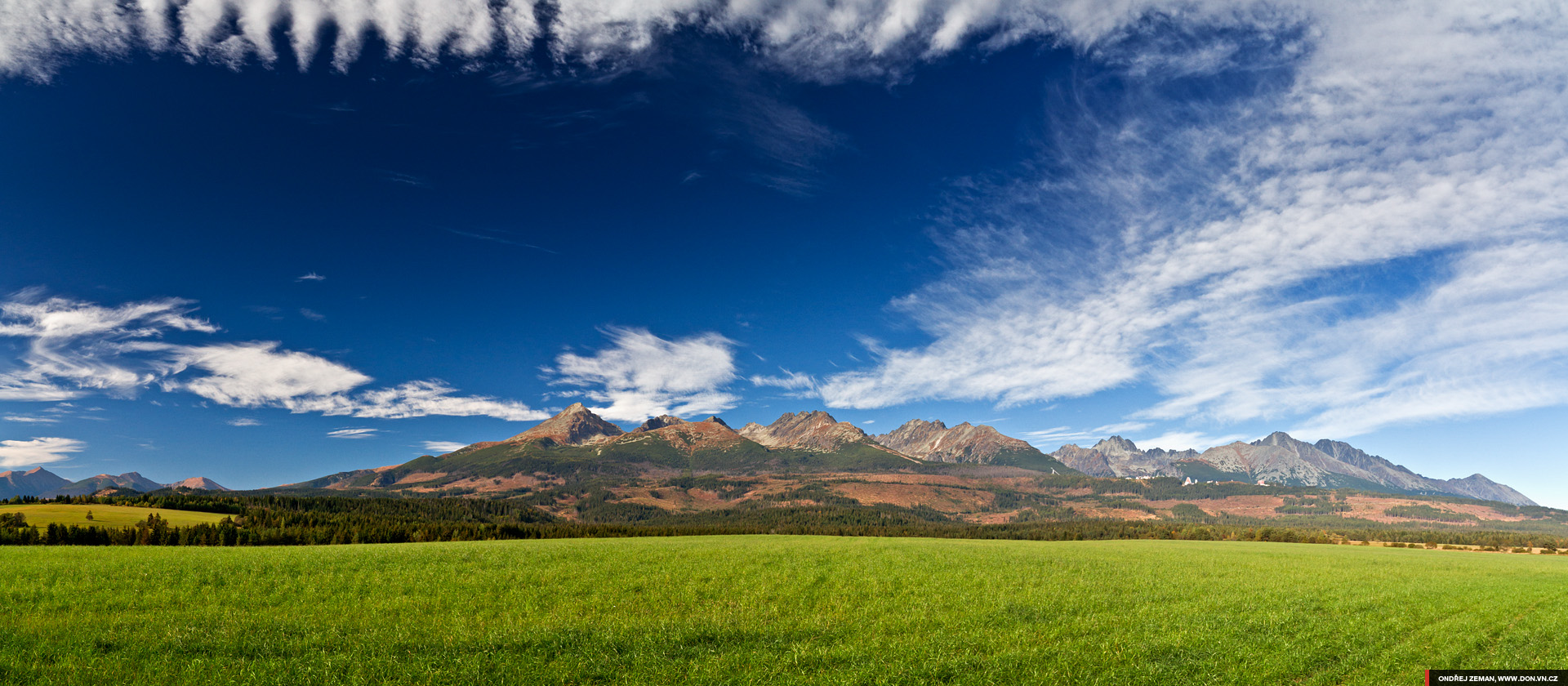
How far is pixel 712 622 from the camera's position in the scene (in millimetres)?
24719

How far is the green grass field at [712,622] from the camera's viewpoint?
61.3 feet

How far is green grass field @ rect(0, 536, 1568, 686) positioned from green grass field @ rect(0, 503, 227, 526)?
127 m

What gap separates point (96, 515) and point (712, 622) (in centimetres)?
19729

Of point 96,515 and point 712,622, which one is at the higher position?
point 712,622

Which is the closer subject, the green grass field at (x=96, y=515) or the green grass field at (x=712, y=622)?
the green grass field at (x=712, y=622)

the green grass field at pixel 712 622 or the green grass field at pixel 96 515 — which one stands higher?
the green grass field at pixel 712 622

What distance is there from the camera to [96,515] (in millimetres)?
139625

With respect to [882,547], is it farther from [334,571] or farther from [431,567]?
[334,571]

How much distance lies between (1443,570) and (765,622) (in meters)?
73.2

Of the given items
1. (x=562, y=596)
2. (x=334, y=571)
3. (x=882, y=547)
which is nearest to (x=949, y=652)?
(x=562, y=596)

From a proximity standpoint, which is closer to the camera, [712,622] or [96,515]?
[712,622]

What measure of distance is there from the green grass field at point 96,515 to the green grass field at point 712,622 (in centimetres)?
12730

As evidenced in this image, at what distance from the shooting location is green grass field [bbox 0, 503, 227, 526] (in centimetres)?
12738

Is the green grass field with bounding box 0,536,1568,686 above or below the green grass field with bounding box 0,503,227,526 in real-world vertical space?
above
